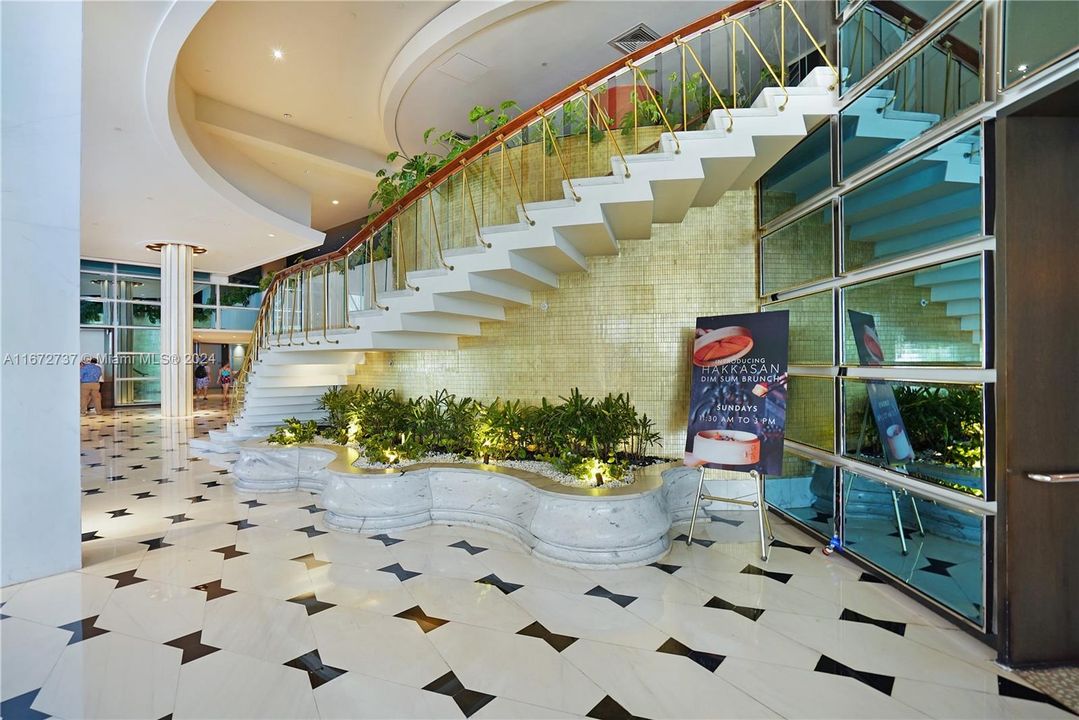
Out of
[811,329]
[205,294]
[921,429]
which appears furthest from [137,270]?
[921,429]

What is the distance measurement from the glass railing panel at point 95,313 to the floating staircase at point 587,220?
1272 cm

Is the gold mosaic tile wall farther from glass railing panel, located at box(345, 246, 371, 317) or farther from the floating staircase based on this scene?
glass railing panel, located at box(345, 246, 371, 317)

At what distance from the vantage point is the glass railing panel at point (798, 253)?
414 centimetres

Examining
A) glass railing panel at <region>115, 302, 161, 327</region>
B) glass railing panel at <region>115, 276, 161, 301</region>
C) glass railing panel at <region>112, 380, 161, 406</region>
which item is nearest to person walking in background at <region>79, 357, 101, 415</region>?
glass railing panel at <region>112, 380, 161, 406</region>

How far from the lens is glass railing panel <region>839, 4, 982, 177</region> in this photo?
2791mm

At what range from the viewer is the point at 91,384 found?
13.6 meters

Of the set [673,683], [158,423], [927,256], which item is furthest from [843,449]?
[158,423]

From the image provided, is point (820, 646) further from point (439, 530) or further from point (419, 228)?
point (419, 228)

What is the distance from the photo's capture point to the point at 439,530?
4.54m

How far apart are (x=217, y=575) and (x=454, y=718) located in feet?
7.67

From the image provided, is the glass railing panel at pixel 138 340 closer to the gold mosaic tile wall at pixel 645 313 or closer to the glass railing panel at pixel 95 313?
the glass railing panel at pixel 95 313

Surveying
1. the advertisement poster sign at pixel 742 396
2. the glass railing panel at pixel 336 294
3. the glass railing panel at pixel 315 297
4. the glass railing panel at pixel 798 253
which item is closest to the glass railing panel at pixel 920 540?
the advertisement poster sign at pixel 742 396

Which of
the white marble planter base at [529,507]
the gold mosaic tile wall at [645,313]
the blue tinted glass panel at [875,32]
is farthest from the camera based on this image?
the gold mosaic tile wall at [645,313]

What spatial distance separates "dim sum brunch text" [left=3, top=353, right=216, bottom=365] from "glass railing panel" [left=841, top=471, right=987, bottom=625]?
17.6 feet
